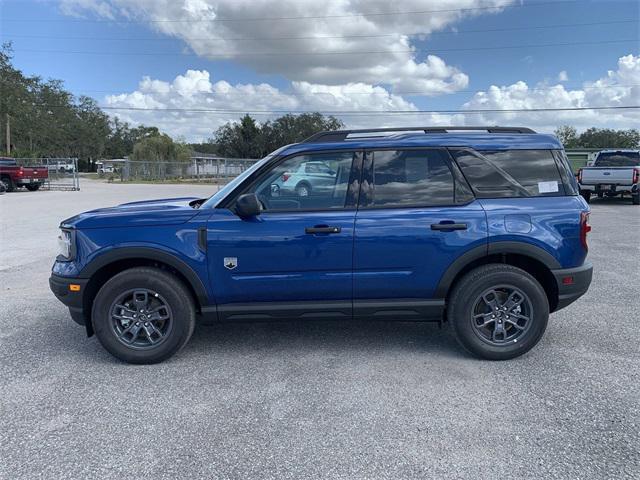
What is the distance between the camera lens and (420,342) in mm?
4273

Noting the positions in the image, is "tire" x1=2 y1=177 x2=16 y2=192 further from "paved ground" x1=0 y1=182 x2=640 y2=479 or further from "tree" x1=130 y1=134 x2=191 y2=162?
"tree" x1=130 y1=134 x2=191 y2=162

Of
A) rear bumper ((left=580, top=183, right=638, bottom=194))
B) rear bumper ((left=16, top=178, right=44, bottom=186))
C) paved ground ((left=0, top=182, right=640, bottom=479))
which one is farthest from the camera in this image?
rear bumper ((left=16, top=178, right=44, bottom=186))

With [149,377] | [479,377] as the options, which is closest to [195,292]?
[149,377]

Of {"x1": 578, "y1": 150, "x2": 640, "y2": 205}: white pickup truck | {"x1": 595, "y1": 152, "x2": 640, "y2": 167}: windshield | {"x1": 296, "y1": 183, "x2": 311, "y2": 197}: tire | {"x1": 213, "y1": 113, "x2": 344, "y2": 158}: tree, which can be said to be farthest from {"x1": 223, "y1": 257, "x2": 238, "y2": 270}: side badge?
{"x1": 213, "y1": 113, "x2": 344, "y2": 158}: tree

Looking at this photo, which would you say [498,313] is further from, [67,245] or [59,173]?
[59,173]

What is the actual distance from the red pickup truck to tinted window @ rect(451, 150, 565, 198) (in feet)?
82.0

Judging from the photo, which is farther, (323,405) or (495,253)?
(495,253)

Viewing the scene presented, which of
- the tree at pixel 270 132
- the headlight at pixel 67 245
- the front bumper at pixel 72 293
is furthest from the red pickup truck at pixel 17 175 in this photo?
the tree at pixel 270 132

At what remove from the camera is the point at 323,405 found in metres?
3.18

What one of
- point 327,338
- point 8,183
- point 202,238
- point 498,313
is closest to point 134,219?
point 202,238

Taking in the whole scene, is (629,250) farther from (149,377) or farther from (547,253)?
(149,377)

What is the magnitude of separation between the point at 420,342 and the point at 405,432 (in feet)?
4.87

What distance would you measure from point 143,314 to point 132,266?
0.41 metres

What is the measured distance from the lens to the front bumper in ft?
12.2
